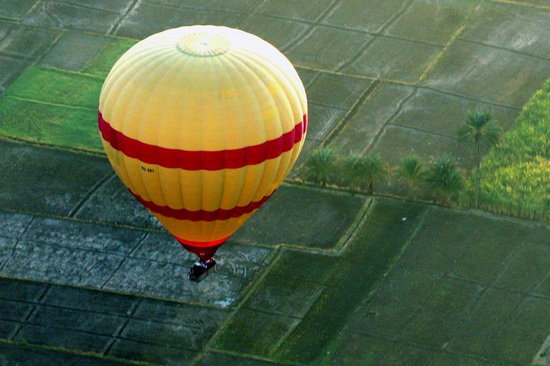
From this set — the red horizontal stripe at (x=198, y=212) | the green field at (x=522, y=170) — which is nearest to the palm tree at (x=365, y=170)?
the green field at (x=522, y=170)

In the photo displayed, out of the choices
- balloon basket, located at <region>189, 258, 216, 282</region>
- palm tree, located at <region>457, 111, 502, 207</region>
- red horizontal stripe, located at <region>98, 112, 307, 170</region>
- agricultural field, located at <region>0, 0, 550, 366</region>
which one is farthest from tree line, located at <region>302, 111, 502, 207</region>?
red horizontal stripe, located at <region>98, 112, 307, 170</region>

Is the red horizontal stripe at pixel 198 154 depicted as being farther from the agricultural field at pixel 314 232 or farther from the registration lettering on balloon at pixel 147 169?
the agricultural field at pixel 314 232

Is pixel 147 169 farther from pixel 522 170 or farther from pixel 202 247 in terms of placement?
pixel 522 170

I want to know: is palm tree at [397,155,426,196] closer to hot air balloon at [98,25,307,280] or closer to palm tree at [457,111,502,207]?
palm tree at [457,111,502,207]

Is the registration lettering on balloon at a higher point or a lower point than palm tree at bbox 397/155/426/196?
higher

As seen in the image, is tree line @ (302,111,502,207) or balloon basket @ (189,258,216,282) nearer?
balloon basket @ (189,258,216,282)

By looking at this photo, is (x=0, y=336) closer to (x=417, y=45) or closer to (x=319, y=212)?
(x=319, y=212)
